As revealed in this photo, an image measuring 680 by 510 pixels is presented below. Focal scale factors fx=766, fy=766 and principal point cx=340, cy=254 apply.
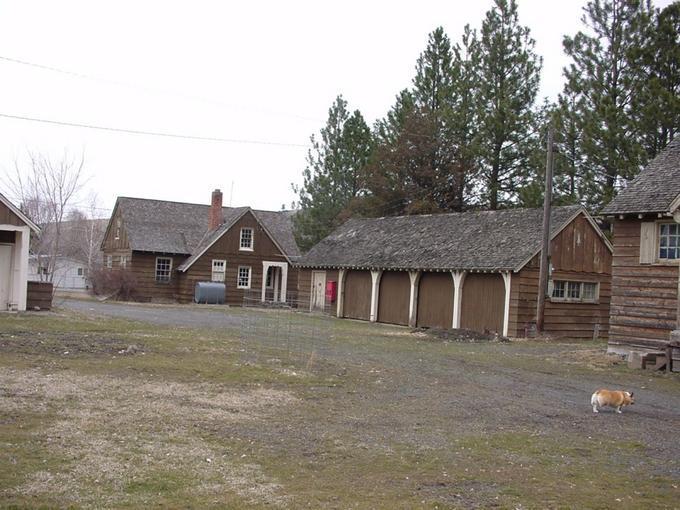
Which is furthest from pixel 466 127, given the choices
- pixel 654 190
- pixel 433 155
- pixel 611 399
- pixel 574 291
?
pixel 611 399

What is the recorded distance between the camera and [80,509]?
6289mm

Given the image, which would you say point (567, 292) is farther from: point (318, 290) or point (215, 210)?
point (215, 210)

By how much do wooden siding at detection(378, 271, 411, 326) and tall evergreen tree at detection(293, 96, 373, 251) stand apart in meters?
19.6

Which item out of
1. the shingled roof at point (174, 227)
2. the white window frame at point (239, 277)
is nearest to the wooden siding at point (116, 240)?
the shingled roof at point (174, 227)

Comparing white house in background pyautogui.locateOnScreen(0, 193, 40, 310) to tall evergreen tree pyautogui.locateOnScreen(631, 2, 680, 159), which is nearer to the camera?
white house in background pyautogui.locateOnScreen(0, 193, 40, 310)

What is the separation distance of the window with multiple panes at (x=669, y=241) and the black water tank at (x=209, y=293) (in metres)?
29.0

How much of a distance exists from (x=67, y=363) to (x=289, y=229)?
38765 mm

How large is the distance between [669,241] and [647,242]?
58 centimetres

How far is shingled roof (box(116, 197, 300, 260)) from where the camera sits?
46.6 meters

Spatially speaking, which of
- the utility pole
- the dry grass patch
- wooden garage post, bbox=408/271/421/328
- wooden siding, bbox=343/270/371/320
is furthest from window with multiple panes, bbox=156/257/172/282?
the dry grass patch

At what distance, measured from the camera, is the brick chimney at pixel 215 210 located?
161 ft

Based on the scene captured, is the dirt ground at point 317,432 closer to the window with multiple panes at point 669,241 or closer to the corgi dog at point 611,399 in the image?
the corgi dog at point 611,399

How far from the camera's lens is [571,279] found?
30.1 meters

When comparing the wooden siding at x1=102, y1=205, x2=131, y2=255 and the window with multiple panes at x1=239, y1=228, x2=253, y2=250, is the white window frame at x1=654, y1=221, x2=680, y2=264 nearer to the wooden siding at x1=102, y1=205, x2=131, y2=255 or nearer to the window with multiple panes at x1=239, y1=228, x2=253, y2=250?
the window with multiple panes at x1=239, y1=228, x2=253, y2=250
